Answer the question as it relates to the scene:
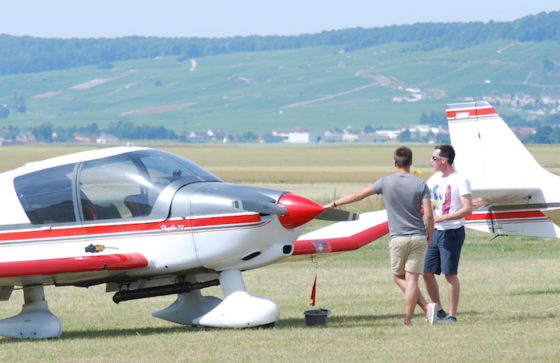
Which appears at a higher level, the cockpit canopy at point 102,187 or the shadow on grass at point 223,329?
the cockpit canopy at point 102,187

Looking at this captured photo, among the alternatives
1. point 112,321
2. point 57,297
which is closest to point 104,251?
point 112,321

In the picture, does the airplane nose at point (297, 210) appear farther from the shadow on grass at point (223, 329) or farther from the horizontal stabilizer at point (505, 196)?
the horizontal stabilizer at point (505, 196)

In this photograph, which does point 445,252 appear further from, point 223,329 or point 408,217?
point 223,329

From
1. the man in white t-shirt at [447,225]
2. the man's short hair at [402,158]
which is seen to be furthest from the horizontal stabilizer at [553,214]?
the man's short hair at [402,158]

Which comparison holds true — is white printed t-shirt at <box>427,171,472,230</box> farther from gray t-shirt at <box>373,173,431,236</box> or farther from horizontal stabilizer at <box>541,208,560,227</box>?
horizontal stabilizer at <box>541,208,560,227</box>

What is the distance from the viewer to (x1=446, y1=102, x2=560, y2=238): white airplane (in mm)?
14609

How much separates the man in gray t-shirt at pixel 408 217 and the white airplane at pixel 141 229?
2.17ft

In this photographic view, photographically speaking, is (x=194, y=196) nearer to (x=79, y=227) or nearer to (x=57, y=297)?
(x=79, y=227)

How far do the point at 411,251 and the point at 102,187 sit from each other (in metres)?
2.93

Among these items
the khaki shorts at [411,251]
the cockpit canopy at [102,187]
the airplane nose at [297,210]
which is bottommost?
the khaki shorts at [411,251]

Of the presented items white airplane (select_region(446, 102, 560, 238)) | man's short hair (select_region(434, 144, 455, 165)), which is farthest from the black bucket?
white airplane (select_region(446, 102, 560, 238))

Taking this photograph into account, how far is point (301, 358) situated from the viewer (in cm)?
848

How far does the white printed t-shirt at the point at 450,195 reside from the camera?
10.7m

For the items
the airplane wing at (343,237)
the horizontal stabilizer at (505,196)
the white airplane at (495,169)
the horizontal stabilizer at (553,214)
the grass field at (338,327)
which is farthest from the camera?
the white airplane at (495,169)
